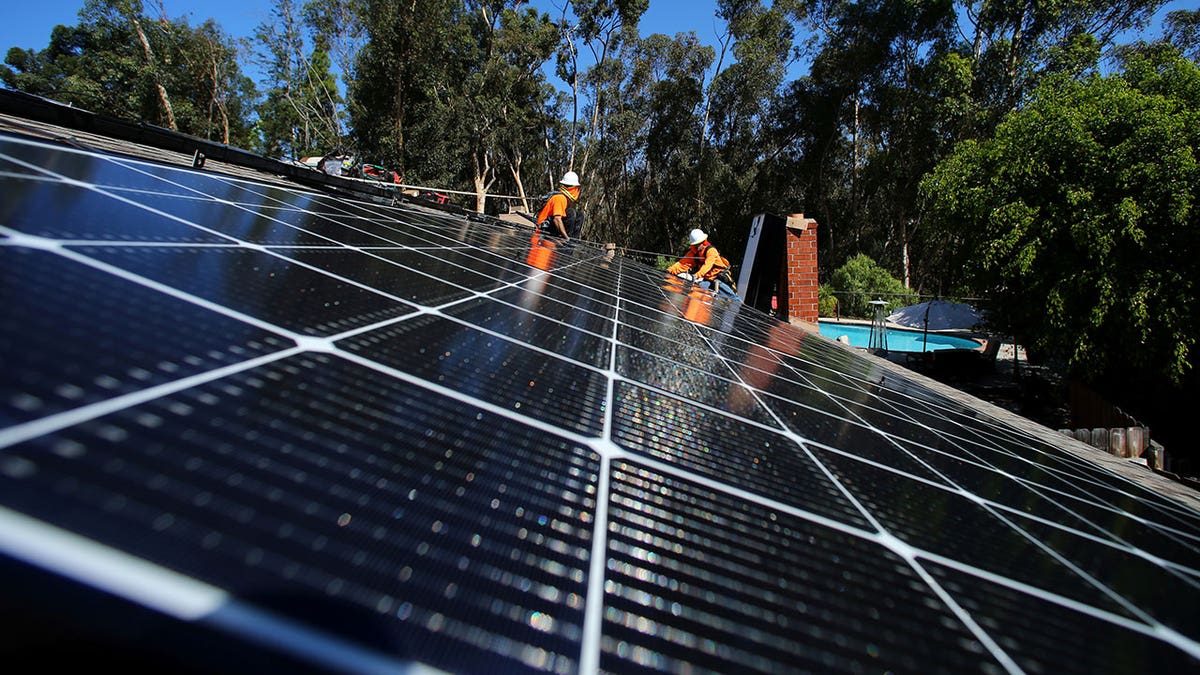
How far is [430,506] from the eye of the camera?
97 cm

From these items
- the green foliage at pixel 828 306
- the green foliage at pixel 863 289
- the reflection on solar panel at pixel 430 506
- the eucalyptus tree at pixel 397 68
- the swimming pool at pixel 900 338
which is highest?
the eucalyptus tree at pixel 397 68

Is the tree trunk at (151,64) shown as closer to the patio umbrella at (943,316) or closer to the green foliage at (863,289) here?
the green foliage at (863,289)

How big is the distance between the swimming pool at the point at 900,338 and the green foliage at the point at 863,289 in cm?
185

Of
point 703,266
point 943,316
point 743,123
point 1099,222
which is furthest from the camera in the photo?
point 743,123

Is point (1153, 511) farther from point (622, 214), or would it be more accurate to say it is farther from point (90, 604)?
point (622, 214)

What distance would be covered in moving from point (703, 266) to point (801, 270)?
224 centimetres

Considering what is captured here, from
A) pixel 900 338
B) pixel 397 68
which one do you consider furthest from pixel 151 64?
pixel 900 338

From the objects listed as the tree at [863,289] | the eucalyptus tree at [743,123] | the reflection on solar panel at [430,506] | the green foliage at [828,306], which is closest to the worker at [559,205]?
the reflection on solar panel at [430,506]

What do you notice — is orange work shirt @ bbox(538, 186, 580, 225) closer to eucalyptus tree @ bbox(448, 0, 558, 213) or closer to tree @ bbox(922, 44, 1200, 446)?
tree @ bbox(922, 44, 1200, 446)

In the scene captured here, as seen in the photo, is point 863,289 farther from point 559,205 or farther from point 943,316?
point 559,205

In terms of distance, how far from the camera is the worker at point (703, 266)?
12.1 metres

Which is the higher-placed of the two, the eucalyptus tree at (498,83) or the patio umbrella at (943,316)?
the eucalyptus tree at (498,83)

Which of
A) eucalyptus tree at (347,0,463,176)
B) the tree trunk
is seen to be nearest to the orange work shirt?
eucalyptus tree at (347,0,463,176)

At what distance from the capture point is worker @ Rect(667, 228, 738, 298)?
12109 mm
